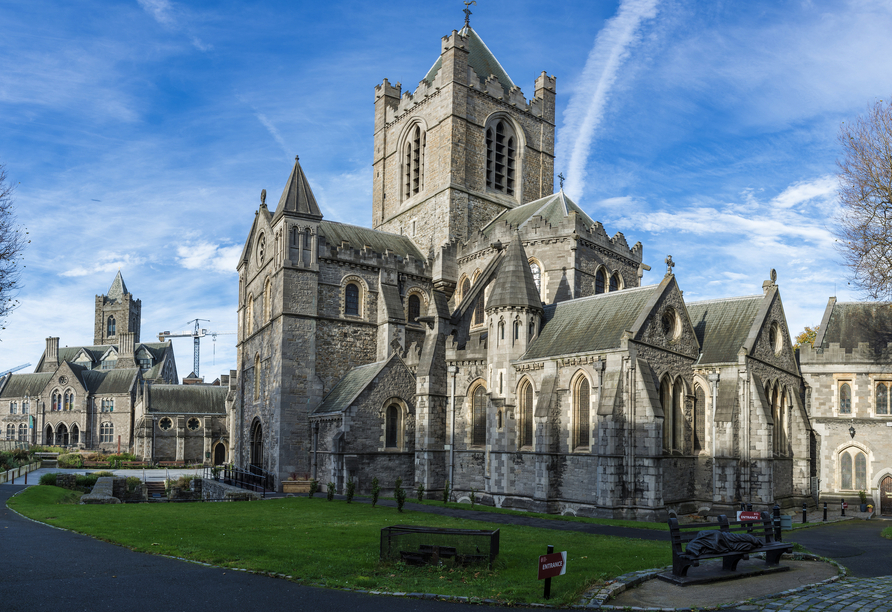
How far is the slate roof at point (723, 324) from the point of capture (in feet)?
96.2

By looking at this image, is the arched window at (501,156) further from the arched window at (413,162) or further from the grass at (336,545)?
the grass at (336,545)

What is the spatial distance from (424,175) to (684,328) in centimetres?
2118

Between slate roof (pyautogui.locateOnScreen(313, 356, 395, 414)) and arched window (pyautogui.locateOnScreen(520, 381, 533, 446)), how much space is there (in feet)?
23.5

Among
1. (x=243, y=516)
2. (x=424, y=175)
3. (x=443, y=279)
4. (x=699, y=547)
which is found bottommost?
(x=243, y=516)

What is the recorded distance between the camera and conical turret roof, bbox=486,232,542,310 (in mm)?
30500

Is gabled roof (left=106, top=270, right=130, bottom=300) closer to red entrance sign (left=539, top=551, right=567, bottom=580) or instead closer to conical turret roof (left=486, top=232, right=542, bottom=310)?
conical turret roof (left=486, top=232, right=542, bottom=310)

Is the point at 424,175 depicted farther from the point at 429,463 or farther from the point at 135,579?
the point at 135,579

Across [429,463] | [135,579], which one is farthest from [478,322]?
[135,579]

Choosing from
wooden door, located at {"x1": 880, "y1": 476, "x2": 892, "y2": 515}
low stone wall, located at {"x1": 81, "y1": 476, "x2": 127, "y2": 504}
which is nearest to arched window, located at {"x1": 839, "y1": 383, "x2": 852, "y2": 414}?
wooden door, located at {"x1": 880, "y1": 476, "x2": 892, "y2": 515}

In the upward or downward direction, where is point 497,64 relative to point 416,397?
upward

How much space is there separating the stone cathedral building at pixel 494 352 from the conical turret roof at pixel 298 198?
95mm

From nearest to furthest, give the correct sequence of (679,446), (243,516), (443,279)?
(243,516) < (679,446) < (443,279)

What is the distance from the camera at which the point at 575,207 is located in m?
39.3

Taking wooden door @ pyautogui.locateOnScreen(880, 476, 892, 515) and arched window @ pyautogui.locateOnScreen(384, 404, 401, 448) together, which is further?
arched window @ pyautogui.locateOnScreen(384, 404, 401, 448)
